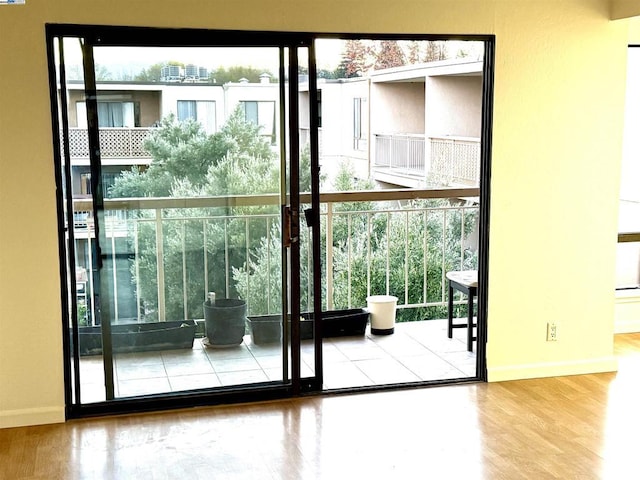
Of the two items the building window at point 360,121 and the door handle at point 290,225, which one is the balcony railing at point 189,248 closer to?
the door handle at point 290,225

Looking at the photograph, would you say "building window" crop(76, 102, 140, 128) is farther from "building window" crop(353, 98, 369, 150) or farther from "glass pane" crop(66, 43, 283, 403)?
"building window" crop(353, 98, 369, 150)

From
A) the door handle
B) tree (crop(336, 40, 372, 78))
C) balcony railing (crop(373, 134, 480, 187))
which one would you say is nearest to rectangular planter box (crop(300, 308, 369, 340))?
the door handle

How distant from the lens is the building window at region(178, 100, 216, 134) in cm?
404

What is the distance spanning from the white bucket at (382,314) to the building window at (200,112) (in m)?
2.08

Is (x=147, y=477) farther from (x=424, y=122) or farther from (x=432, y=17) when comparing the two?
(x=424, y=122)

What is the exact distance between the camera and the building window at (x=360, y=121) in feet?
30.3

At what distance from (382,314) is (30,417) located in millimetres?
2543

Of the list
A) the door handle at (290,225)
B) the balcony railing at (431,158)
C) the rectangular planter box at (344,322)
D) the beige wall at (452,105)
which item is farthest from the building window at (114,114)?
the beige wall at (452,105)

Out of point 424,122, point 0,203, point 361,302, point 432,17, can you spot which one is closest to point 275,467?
point 0,203

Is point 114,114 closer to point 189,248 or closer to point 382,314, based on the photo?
point 189,248

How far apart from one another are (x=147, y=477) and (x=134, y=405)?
0.83 meters

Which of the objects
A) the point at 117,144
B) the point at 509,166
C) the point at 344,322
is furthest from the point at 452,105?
the point at 117,144

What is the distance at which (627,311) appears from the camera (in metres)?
5.68

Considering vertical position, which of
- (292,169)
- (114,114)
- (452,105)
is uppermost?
(452,105)
